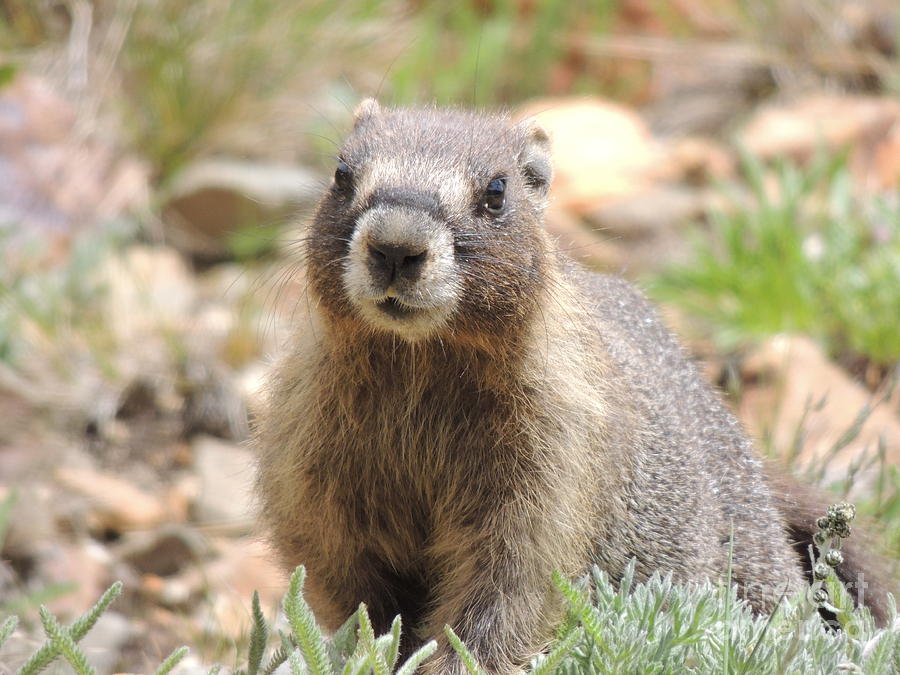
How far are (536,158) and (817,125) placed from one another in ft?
23.3

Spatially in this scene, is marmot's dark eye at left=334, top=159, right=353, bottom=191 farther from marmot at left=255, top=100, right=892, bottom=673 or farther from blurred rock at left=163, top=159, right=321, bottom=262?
blurred rock at left=163, top=159, right=321, bottom=262

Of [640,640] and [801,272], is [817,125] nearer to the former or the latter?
[801,272]

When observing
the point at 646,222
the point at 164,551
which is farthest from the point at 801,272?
the point at 164,551

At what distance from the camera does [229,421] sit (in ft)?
29.8

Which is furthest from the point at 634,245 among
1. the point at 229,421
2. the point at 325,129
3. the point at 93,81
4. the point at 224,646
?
the point at 224,646

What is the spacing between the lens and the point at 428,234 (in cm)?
392

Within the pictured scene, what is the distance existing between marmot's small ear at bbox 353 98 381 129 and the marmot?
0.05ft

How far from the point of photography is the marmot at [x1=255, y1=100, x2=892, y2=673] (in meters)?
4.12

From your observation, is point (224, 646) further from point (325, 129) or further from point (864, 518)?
point (325, 129)

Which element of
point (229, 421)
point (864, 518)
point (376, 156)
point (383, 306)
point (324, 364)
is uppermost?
point (376, 156)

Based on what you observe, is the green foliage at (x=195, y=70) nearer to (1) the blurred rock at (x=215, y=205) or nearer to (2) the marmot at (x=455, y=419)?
(1) the blurred rock at (x=215, y=205)

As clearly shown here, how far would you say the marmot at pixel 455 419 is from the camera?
4.12 m

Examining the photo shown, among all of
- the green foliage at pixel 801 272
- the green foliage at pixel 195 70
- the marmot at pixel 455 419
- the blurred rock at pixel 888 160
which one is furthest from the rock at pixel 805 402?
the green foliage at pixel 195 70

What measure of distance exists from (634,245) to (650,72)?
439cm
